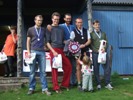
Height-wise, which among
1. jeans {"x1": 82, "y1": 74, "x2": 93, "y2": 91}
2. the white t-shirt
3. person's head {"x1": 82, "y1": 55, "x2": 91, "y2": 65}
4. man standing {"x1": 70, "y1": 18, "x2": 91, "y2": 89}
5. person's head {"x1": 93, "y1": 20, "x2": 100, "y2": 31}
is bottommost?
jeans {"x1": 82, "y1": 74, "x2": 93, "y2": 91}

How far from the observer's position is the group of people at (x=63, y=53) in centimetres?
907

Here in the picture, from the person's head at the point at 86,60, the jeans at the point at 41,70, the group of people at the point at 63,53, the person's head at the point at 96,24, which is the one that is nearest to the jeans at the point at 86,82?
the group of people at the point at 63,53

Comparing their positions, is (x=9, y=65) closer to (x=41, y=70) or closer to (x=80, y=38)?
(x=41, y=70)

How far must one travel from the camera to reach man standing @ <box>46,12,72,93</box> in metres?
9.20

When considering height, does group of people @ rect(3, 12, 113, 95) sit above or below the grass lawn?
above

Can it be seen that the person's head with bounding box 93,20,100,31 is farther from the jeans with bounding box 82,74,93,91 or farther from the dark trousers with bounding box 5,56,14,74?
the dark trousers with bounding box 5,56,14,74

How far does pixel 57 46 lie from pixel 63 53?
27 centimetres

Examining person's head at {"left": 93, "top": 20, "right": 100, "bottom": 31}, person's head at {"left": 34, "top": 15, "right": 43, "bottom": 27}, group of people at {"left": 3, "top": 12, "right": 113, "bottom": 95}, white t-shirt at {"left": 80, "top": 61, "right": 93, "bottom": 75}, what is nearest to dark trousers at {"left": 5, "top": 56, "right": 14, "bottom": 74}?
group of people at {"left": 3, "top": 12, "right": 113, "bottom": 95}

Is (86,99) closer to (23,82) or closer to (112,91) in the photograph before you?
(112,91)

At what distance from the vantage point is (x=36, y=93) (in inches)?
360

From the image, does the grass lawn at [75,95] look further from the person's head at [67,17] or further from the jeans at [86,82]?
the person's head at [67,17]

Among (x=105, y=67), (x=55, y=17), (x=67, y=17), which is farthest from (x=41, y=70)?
(x=105, y=67)

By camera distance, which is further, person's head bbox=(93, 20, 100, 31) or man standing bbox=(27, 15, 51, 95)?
person's head bbox=(93, 20, 100, 31)

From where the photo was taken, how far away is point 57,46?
9359 millimetres
